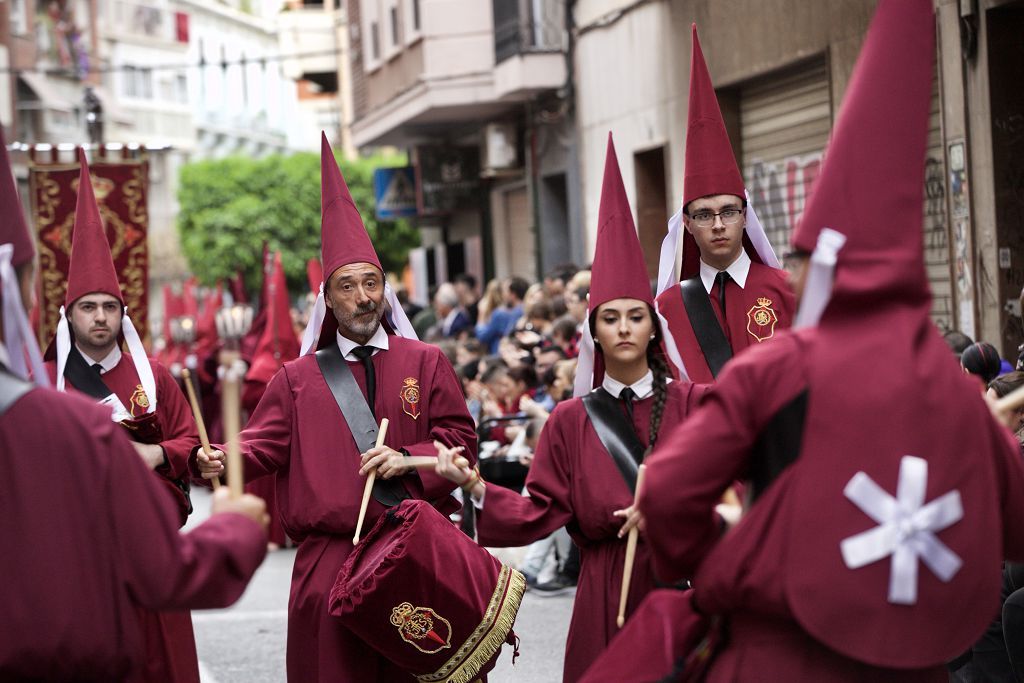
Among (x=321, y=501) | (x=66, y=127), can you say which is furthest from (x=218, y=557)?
(x=66, y=127)

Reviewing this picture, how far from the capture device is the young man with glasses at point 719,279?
21.5 ft

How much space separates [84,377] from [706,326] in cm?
275

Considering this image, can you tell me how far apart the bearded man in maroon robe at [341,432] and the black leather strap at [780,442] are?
2570 millimetres

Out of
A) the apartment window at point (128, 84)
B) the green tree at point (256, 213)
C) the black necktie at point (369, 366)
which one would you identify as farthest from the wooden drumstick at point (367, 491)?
the apartment window at point (128, 84)

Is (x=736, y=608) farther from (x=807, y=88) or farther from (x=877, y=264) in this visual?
(x=807, y=88)

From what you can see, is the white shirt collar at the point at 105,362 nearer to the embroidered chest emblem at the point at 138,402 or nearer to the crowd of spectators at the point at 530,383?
the embroidered chest emblem at the point at 138,402

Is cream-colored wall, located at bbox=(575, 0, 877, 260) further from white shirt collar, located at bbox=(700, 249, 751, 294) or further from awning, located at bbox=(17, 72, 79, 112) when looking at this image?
awning, located at bbox=(17, 72, 79, 112)

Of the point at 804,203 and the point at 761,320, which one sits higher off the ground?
the point at 804,203

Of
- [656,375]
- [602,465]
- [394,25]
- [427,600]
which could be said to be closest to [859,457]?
[602,465]

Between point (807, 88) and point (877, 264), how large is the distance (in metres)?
9.98

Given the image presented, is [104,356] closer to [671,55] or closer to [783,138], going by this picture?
[783,138]

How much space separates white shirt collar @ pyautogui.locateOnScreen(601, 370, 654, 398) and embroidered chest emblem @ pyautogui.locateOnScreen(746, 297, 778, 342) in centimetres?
113

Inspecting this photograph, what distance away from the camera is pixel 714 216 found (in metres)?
6.64

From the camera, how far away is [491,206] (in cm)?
2567
